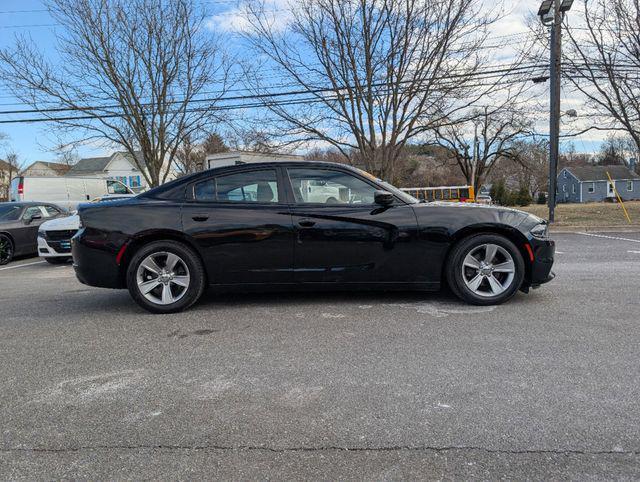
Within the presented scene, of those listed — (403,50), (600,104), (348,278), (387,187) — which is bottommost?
(348,278)

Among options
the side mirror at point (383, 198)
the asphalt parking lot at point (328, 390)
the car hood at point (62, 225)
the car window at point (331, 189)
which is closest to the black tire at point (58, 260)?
the car hood at point (62, 225)

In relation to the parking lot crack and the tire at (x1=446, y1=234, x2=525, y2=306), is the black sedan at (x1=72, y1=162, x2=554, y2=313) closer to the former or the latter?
the tire at (x1=446, y1=234, x2=525, y2=306)

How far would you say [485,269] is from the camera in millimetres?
4852

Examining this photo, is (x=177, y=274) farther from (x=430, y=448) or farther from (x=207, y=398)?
(x=430, y=448)

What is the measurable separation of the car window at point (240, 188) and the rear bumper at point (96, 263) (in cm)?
108

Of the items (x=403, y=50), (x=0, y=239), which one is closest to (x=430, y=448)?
(x=0, y=239)

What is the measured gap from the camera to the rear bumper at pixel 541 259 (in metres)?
4.81

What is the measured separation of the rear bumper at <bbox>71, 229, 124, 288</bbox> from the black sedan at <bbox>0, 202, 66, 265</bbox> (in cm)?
709

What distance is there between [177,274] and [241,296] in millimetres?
962

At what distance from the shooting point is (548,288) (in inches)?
223

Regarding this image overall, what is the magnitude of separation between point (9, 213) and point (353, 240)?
9793 millimetres

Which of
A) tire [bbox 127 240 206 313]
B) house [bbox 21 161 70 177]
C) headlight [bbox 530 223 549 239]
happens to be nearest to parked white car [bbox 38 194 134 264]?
tire [bbox 127 240 206 313]

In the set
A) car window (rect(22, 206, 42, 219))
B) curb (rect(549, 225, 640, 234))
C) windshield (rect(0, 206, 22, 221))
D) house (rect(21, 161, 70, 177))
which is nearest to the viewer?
windshield (rect(0, 206, 22, 221))

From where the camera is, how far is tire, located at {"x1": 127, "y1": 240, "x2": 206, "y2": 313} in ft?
15.8
